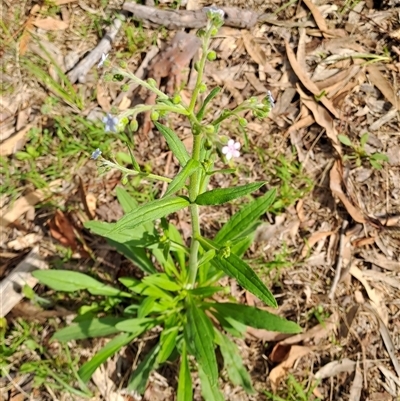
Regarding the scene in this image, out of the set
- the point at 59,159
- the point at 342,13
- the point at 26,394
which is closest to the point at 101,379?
the point at 26,394

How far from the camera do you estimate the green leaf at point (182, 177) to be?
8.45 ft

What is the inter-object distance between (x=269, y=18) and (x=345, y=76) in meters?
0.99

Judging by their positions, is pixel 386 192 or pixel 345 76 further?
pixel 345 76

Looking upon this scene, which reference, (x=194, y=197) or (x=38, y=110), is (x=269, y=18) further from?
(x=194, y=197)

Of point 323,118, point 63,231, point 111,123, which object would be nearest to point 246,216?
point 111,123

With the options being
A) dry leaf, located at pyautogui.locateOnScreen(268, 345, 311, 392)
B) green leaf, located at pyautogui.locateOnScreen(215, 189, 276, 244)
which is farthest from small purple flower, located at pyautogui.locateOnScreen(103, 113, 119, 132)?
dry leaf, located at pyautogui.locateOnScreen(268, 345, 311, 392)

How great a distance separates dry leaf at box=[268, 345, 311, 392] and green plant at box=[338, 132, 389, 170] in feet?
5.82

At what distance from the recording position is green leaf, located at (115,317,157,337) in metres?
4.01

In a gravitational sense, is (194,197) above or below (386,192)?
above

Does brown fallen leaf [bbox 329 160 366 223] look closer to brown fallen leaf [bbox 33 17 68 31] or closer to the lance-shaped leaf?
the lance-shaped leaf

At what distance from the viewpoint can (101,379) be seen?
4.48 metres

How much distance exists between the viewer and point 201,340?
11.9ft

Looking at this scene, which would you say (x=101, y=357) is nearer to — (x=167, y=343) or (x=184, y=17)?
(x=167, y=343)

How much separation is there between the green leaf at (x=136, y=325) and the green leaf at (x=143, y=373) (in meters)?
0.21
